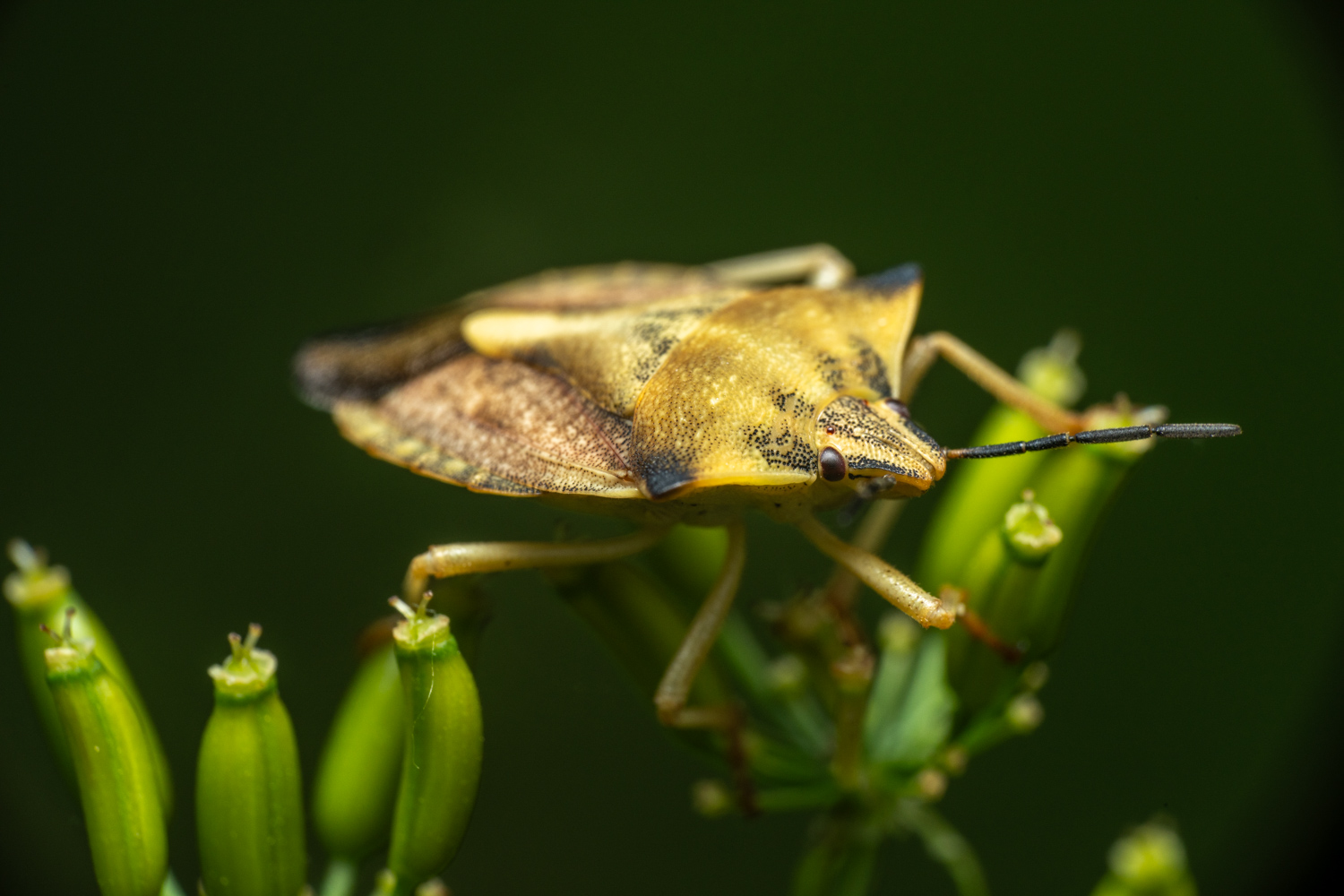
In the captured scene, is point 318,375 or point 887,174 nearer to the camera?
point 318,375

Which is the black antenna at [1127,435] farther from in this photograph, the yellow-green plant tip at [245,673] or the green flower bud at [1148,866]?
the yellow-green plant tip at [245,673]

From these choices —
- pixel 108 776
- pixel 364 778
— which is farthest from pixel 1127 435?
pixel 108 776

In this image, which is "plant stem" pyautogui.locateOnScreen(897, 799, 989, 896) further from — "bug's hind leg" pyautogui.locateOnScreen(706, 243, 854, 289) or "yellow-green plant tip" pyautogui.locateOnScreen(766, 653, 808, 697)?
"bug's hind leg" pyautogui.locateOnScreen(706, 243, 854, 289)

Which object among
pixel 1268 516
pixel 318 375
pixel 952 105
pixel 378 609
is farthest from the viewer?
pixel 952 105

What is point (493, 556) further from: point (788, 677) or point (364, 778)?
point (788, 677)

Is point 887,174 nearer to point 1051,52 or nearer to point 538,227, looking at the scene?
point 1051,52

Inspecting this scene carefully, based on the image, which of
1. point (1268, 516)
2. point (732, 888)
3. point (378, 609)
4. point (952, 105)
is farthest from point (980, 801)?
point (952, 105)
